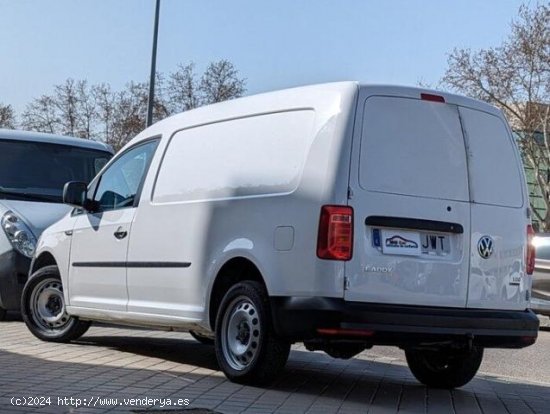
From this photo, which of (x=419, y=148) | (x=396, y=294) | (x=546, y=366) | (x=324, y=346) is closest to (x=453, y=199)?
(x=419, y=148)

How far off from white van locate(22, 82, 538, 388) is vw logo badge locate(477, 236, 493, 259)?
0.05 ft

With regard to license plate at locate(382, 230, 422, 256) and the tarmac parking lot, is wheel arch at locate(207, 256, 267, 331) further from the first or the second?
license plate at locate(382, 230, 422, 256)

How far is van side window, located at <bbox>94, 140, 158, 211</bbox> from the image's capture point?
8.32 meters

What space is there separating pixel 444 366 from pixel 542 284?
24.4 feet

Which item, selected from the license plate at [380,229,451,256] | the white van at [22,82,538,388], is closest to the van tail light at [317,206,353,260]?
the white van at [22,82,538,388]

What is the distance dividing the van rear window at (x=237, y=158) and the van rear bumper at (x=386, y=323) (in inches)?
34.5

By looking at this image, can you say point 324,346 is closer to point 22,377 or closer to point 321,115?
point 321,115

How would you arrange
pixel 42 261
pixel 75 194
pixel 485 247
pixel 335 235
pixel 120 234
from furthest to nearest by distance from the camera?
pixel 42 261, pixel 75 194, pixel 120 234, pixel 485 247, pixel 335 235

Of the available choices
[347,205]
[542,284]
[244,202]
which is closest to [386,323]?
[347,205]

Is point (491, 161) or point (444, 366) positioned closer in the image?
point (491, 161)

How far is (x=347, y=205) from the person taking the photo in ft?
20.4

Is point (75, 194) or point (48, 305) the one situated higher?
point (75, 194)

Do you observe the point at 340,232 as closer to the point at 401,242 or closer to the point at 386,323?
the point at 401,242

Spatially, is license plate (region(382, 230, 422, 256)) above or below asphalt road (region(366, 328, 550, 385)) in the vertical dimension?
above
